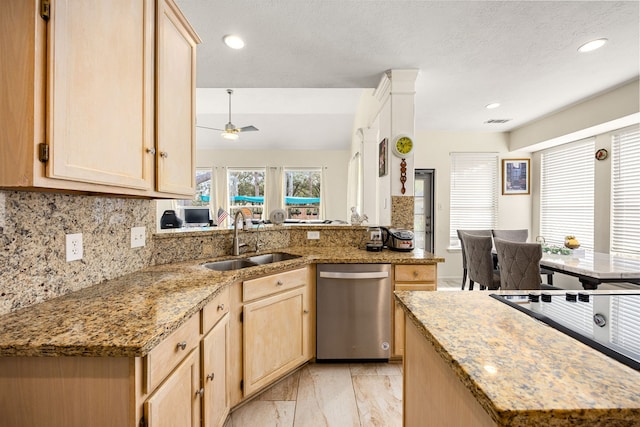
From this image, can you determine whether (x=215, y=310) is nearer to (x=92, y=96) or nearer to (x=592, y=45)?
(x=92, y=96)

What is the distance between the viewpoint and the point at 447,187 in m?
5.21

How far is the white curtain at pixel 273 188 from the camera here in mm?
7359

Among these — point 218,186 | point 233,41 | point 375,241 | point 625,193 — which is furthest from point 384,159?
point 218,186

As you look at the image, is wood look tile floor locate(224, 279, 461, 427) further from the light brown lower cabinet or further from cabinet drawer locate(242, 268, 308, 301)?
cabinet drawer locate(242, 268, 308, 301)

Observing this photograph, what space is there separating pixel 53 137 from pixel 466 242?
3.78 meters

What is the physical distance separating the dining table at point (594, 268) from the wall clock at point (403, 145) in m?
1.62

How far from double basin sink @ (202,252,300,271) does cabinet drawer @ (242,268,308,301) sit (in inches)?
9.7

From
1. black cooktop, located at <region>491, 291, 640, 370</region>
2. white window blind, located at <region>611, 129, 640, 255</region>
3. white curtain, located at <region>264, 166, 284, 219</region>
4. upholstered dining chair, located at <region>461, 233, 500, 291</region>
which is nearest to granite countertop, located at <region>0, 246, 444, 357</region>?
black cooktop, located at <region>491, 291, 640, 370</region>

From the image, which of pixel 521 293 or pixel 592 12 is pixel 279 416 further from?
pixel 592 12

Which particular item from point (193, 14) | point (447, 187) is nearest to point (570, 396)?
point (193, 14)

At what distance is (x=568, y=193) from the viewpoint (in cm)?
446

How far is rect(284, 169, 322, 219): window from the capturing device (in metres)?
7.50

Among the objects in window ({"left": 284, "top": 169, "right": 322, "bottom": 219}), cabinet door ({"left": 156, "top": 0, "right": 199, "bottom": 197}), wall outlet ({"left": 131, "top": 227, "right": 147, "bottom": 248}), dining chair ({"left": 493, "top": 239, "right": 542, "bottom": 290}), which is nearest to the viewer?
cabinet door ({"left": 156, "top": 0, "right": 199, "bottom": 197})

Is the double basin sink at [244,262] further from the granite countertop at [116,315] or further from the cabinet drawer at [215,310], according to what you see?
the cabinet drawer at [215,310]
